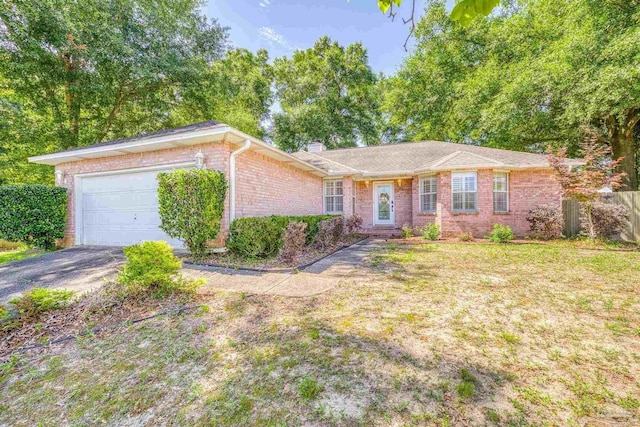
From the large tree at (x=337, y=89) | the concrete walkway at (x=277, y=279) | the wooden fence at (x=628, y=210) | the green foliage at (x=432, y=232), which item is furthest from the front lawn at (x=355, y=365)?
the large tree at (x=337, y=89)

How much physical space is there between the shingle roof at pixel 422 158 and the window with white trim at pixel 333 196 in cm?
85

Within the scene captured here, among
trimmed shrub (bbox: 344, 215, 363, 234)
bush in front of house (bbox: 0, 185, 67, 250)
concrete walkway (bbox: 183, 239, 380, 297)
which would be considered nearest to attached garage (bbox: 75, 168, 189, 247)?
bush in front of house (bbox: 0, 185, 67, 250)

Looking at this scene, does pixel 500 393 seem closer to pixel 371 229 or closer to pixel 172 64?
pixel 371 229

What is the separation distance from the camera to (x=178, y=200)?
578 centimetres

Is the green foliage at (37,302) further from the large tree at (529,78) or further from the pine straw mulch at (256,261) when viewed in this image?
the large tree at (529,78)

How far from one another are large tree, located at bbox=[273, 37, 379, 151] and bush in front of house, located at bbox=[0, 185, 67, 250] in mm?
17007

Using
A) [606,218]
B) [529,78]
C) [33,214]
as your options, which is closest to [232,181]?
[33,214]

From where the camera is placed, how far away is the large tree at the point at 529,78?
10.3m

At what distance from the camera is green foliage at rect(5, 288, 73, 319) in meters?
3.23

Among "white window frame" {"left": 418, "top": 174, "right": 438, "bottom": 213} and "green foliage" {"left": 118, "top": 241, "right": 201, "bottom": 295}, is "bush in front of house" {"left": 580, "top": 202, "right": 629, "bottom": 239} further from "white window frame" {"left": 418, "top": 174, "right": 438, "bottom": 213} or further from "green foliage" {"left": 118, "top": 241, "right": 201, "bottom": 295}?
"green foliage" {"left": 118, "top": 241, "right": 201, "bottom": 295}

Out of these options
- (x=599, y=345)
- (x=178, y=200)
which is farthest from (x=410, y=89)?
(x=599, y=345)

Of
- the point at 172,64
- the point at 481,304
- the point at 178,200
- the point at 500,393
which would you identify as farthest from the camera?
the point at 172,64

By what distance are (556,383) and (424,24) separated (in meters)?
21.6

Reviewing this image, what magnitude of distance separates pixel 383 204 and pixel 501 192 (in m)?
4.84
